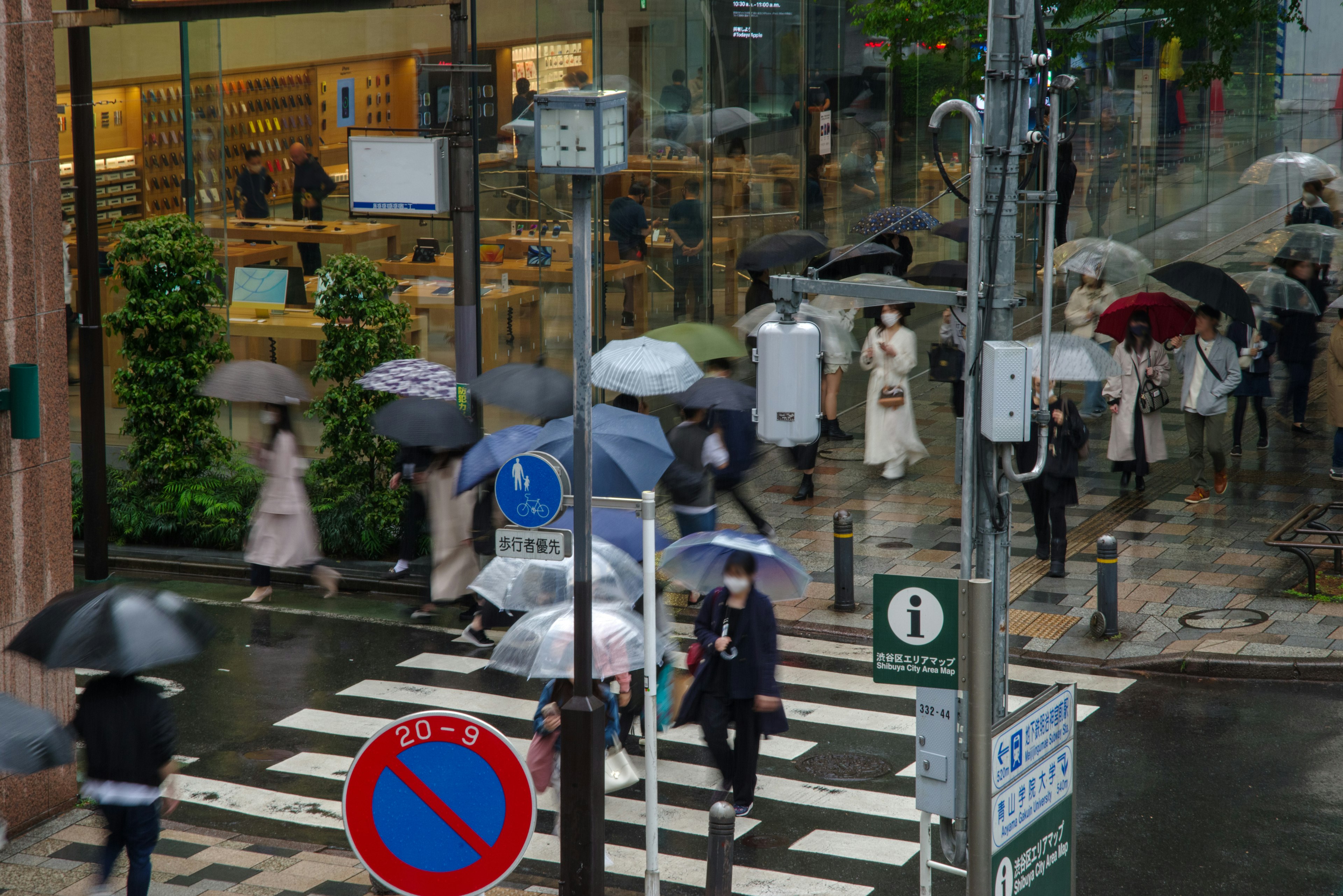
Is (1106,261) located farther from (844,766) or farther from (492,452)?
(844,766)

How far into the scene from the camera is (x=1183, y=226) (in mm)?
33375

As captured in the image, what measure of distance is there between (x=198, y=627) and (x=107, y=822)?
1.09m

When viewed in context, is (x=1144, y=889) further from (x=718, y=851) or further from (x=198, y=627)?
(x=198, y=627)

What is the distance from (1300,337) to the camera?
18.5 metres

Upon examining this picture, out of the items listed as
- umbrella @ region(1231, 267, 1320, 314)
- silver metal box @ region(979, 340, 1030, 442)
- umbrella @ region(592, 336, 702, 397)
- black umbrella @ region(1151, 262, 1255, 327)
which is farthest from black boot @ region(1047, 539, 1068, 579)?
silver metal box @ region(979, 340, 1030, 442)

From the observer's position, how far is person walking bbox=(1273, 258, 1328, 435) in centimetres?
1833

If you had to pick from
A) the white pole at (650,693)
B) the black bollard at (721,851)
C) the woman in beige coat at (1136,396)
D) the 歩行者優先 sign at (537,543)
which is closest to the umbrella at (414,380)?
the 歩行者優先 sign at (537,543)

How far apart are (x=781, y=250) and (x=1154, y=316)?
460 cm

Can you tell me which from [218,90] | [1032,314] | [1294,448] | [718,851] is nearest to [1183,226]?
[1032,314]

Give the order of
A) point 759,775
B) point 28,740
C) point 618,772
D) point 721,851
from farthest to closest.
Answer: point 759,775
point 618,772
point 721,851
point 28,740

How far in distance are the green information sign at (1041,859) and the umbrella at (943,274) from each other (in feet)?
41.6

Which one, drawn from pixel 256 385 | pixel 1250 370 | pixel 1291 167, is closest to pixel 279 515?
pixel 256 385

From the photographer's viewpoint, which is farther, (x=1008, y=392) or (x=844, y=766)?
(x=844, y=766)

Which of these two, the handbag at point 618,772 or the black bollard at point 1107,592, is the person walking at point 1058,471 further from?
the handbag at point 618,772
